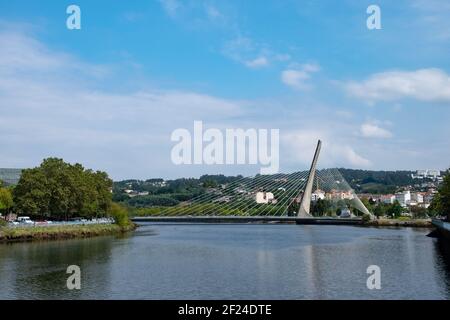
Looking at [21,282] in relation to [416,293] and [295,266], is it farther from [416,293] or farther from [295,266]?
[416,293]

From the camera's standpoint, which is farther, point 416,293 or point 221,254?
point 221,254

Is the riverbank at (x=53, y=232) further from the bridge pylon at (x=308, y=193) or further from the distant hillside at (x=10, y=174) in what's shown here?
the distant hillside at (x=10, y=174)

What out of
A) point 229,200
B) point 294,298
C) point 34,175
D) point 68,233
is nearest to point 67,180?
point 34,175

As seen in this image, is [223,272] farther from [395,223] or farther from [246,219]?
[395,223]

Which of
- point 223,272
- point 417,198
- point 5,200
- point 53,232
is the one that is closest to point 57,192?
point 5,200

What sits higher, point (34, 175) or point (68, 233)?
point (34, 175)

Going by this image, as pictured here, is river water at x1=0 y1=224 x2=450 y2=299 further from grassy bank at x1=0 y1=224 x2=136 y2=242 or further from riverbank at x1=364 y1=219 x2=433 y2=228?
riverbank at x1=364 y1=219 x2=433 y2=228

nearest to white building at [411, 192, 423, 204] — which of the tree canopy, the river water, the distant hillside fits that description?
the distant hillside
